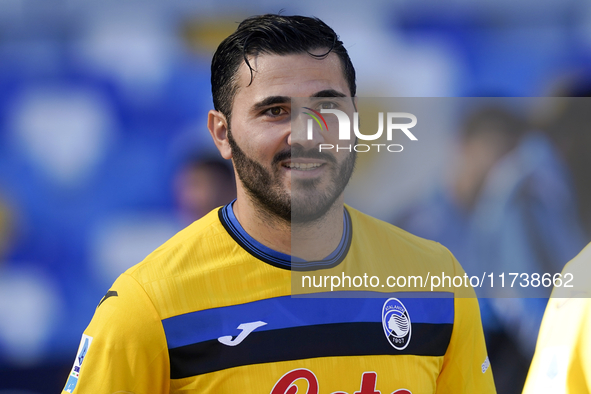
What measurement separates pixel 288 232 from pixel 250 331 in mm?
263

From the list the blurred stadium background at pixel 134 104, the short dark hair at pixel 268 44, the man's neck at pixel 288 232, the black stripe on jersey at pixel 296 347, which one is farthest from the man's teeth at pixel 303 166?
the blurred stadium background at pixel 134 104

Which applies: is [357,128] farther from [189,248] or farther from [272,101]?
[189,248]

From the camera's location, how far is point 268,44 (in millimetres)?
1239

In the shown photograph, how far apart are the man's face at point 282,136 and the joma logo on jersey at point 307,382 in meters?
0.37

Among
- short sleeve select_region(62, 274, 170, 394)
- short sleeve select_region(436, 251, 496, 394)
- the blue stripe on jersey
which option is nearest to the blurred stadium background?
short sleeve select_region(436, 251, 496, 394)

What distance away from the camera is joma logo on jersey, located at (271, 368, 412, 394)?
3.81 ft

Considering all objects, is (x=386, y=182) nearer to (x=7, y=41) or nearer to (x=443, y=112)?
(x=443, y=112)

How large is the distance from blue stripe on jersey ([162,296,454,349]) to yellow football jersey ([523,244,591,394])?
0.26m

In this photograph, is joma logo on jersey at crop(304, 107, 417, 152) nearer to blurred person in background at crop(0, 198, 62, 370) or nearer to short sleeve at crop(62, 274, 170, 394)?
short sleeve at crop(62, 274, 170, 394)

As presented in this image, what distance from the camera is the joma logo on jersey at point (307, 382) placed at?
1161mm

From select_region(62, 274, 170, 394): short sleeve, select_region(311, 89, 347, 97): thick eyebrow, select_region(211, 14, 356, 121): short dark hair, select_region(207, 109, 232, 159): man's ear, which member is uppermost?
select_region(211, 14, 356, 121): short dark hair

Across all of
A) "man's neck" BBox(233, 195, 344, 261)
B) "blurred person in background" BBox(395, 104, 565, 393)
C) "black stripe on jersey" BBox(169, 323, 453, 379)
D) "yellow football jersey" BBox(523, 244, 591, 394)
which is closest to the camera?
"yellow football jersey" BBox(523, 244, 591, 394)

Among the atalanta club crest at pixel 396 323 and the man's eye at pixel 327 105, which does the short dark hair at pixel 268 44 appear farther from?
the atalanta club crest at pixel 396 323

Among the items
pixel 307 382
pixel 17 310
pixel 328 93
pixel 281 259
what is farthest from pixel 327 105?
pixel 17 310
